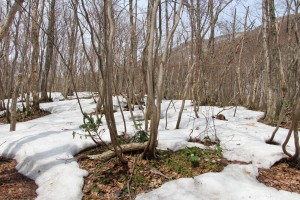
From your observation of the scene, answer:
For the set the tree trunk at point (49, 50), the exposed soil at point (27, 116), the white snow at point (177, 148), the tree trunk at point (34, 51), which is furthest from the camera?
the tree trunk at point (49, 50)

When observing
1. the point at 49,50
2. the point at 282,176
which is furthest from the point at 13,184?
the point at 49,50

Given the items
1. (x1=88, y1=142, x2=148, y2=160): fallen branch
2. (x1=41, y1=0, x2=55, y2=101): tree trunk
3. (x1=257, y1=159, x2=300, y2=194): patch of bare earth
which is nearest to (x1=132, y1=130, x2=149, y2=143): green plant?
(x1=88, y1=142, x2=148, y2=160): fallen branch

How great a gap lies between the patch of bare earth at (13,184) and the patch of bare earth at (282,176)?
2.81 meters

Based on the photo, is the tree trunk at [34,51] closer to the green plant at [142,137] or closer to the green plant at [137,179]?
the green plant at [142,137]

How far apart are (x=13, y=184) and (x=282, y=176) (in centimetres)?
345

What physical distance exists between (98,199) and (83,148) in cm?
130

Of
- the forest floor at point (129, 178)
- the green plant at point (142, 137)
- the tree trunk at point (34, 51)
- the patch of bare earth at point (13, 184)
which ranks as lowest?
the patch of bare earth at point (13, 184)

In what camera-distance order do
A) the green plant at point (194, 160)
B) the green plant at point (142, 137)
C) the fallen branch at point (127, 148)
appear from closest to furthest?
the green plant at point (194, 160), the fallen branch at point (127, 148), the green plant at point (142, 137)

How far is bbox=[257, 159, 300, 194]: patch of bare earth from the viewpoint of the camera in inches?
115

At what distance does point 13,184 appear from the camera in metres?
3.28

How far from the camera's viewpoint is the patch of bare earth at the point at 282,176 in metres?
2.93

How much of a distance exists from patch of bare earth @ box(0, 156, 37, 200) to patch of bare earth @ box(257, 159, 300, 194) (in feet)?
9.22

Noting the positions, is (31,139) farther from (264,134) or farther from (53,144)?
(264,134)

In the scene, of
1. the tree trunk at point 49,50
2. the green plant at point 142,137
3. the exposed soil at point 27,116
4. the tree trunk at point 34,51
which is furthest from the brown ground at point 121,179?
the tree trunk at point 49,50
